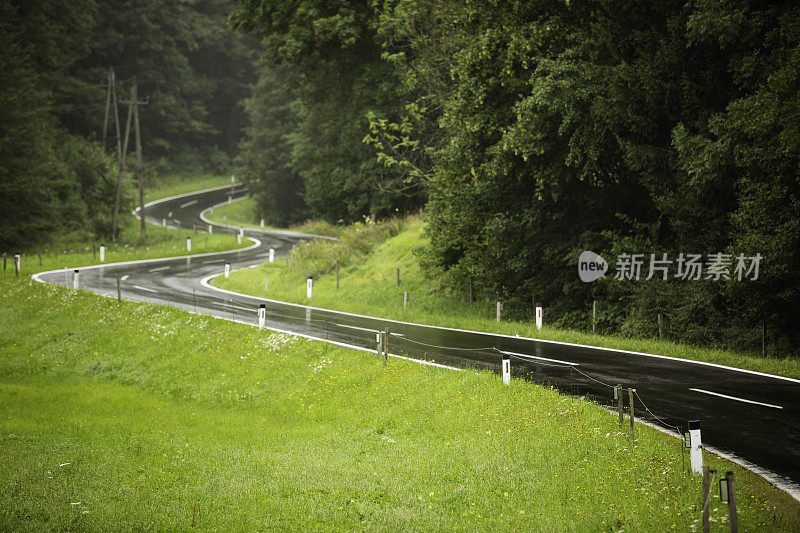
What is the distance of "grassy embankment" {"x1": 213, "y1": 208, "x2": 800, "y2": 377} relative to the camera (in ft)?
57.7

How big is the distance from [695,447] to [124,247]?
45.7m

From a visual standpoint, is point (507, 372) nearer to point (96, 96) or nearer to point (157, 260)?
point (157, 260)

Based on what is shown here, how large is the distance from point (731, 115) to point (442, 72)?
706 inches

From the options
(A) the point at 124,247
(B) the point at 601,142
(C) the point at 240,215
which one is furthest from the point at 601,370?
(C) the point at 240,215

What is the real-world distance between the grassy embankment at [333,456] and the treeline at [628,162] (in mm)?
6723

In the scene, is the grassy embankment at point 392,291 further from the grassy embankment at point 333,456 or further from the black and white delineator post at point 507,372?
the grassy embankment at point 333,456

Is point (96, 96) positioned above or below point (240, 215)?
above

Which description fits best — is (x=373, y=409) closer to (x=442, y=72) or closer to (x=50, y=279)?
(x=442, y=72)

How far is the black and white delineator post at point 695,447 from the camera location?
9031mm

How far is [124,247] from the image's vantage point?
4859 cm

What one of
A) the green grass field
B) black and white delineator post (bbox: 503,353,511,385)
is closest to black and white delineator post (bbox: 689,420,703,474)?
black and white delineator post (bbox: 503,353,511,385)

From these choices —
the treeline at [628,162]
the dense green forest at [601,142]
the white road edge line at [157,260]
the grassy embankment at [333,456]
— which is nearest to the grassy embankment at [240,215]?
the white road edge line at [157,260]

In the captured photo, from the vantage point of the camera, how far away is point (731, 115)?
1569 cm

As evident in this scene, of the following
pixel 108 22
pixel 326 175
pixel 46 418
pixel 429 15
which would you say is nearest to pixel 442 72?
pixel 429 15
